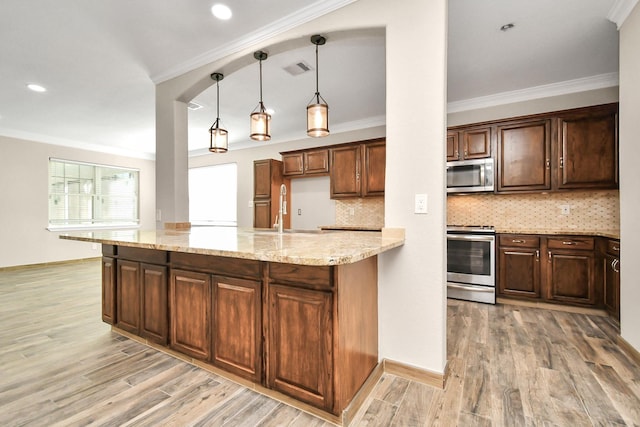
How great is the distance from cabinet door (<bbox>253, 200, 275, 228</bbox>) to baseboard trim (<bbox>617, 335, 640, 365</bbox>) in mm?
4572

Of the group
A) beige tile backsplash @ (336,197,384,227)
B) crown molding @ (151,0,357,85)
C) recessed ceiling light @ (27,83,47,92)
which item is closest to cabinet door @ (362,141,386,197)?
beige tile backsplash @ (336,197,384,227)

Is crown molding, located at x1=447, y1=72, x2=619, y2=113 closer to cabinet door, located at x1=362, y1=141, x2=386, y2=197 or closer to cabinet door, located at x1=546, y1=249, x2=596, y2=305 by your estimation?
cabinet door, located at x1=362, y1=141, x2=386, y2=197

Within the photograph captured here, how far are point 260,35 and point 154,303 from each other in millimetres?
2353

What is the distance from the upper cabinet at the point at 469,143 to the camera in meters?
3.83

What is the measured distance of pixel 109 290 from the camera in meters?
2.69

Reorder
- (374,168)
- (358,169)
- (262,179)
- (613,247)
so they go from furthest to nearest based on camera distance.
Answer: (262,179) < (358,169) < (374,168) < (613,247)

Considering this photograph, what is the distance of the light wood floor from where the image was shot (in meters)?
1.58

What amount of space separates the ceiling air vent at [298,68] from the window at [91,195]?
19.3ft

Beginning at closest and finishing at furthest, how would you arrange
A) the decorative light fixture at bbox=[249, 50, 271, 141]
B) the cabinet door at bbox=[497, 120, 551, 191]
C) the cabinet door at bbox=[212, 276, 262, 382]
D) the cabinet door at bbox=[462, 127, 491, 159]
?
1. the cabinet door at bbox=[212, 276, 262, 382]
2. the decorative light fixture at bbox=[249, 50, 271, 141]
3. the cabinet door at bbox=[497, 120, 551, 191]
4. the cabinet door at bbox=[462, 127, 491, 159]

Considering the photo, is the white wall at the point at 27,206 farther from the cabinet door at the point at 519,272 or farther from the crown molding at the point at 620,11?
the crown molding at the point at 620,11

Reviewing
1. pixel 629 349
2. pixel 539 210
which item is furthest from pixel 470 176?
pixel 629 349

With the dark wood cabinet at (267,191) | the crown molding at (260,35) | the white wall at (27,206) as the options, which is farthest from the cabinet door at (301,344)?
the white wall at (27,206)

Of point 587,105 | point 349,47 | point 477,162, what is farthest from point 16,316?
point 587,105

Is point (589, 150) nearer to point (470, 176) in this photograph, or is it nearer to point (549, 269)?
point (470, 176)
